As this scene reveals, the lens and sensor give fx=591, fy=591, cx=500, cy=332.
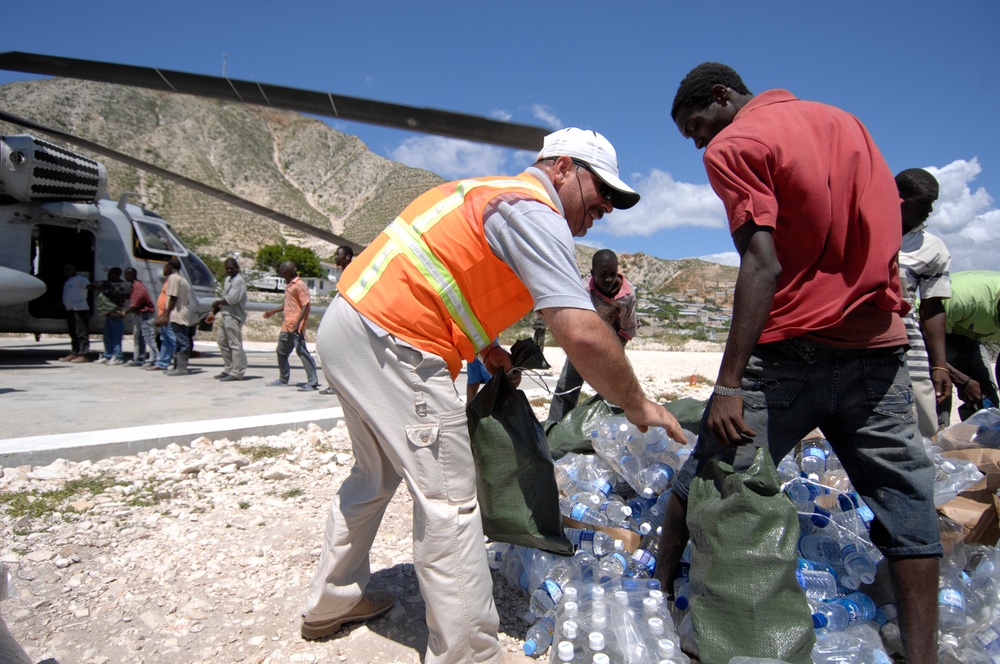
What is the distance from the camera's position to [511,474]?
217 cm

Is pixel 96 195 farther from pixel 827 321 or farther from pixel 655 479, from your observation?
pixel 827 321

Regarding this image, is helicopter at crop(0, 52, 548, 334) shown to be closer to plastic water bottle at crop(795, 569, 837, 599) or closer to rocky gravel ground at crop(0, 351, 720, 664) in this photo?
rocky gravel ground at crop(0, 351, 720, 664)

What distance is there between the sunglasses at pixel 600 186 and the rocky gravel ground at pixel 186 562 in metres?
1.71

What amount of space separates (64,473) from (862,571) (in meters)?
4.48

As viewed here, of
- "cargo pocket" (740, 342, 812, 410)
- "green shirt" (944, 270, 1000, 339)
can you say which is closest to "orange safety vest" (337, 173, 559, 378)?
"cargo pocket" (740, 342, 812, 410)

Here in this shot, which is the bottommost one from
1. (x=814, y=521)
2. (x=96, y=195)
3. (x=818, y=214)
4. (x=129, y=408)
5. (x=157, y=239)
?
(x=129, y=408)

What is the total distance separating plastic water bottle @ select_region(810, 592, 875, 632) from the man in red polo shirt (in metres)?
0.24

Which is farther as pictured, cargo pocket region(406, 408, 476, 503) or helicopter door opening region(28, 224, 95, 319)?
helicopter door opening region(28, 224, 95, 319)

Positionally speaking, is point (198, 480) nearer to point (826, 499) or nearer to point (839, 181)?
point (826, 499)

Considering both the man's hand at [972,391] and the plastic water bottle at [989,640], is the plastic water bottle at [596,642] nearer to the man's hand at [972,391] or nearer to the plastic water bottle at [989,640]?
the plastic water bottle at [989,640]

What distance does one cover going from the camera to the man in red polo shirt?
1803 mm

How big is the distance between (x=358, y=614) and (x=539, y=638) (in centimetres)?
70

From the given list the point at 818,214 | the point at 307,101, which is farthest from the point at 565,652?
the point at 307,101

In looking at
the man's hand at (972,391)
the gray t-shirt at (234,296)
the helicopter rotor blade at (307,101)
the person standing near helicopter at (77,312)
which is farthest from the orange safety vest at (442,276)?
the person standing near helicopter at (77,312)
